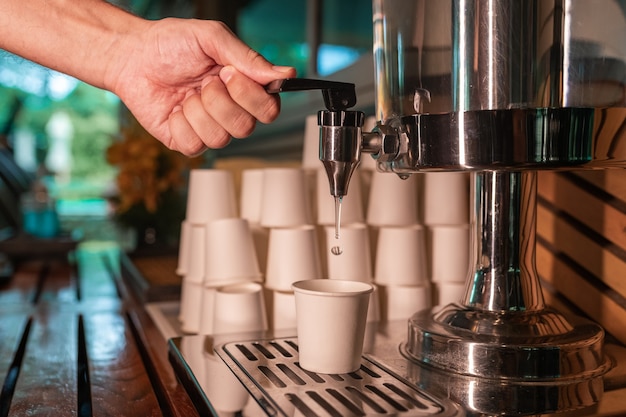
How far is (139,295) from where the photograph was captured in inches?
48.3

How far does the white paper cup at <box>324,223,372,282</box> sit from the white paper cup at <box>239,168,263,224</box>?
166 millimetres

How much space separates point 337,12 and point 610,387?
4.95 ft

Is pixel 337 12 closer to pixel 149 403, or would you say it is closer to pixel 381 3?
pixel 381 3

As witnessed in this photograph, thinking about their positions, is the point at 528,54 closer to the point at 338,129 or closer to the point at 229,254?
the point at 338,129

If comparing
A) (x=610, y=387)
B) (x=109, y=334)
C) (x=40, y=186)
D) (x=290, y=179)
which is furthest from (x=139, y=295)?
(x=40, y=186)

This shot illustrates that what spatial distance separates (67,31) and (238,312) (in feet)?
1.32

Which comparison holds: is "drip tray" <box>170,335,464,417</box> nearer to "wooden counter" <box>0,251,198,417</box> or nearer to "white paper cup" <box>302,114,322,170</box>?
"wooden counter" <box>0,251,198,417</box>

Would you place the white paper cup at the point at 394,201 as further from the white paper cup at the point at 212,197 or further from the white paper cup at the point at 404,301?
the white paper cup at the point at 212,197

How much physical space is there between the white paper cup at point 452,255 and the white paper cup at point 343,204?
12 centimetres

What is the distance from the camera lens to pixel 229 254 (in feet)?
2.77

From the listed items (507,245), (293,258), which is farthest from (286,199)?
(507,245)

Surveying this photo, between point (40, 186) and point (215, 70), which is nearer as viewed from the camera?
point (215, 70)

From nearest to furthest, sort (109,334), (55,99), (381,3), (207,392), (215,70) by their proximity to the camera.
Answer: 1. (207,392)
2. (381,3)
3. (215,70)
4. (109,334)
5. (55,99)

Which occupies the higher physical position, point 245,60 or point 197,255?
point 245,60
